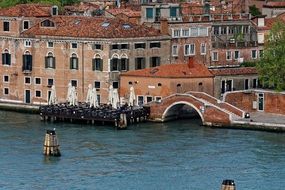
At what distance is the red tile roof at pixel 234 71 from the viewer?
1991 inches

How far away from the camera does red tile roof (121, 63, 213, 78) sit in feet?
162

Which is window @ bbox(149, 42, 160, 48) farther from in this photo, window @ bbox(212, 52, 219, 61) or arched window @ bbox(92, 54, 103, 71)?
window @ bbox(212, 52, 219, 61)

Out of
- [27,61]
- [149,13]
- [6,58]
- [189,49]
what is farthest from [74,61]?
[189,49]

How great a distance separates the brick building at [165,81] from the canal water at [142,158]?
1.70 metres

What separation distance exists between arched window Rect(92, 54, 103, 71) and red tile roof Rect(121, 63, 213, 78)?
0.77 m

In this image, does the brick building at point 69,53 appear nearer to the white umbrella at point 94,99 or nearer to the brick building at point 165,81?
the brick building at point 165,81

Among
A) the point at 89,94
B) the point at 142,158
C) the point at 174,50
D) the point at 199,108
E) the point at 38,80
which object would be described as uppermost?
the point at 174,50

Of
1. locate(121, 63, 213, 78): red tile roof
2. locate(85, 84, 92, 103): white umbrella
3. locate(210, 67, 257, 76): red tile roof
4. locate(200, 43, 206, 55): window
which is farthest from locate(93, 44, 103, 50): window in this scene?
locate(200, 43, 206, 55): window

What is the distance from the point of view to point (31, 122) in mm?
48281

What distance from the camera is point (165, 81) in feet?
162

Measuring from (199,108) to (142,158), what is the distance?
667cm

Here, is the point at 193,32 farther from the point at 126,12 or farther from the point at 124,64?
the point at 126,12

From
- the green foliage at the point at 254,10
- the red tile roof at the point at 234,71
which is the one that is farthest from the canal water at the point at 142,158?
the green foliage at the point at 254,10

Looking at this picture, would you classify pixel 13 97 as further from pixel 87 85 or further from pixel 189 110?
pixel 189 110
